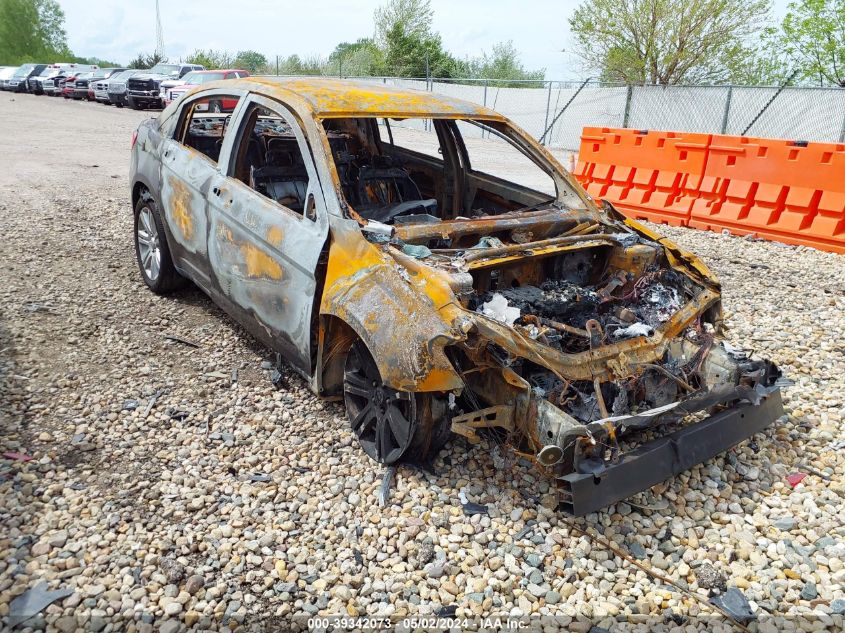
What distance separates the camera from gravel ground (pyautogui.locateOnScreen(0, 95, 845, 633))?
283cm

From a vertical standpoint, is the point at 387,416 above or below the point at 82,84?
below

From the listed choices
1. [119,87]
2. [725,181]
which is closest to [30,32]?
[119,87]

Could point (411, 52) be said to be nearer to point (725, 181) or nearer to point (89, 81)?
point (89, 81)

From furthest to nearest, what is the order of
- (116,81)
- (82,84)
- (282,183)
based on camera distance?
(82,84) < (116,81) < (282,183)

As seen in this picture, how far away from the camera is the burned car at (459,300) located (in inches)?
124

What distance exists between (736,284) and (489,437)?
4264 mm

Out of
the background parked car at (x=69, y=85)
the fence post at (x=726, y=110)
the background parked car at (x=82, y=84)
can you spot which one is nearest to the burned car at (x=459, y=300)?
the fence post at (x=726, y=110)

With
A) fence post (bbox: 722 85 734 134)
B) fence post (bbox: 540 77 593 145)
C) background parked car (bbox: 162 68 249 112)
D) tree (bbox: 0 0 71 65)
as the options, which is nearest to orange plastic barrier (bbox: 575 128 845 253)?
fence post (bbox: 722 85 734 134)

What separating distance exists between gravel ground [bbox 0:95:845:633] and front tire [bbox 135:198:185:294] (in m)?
0.55

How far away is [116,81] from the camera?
95.7 ft

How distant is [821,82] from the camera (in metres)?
24.3

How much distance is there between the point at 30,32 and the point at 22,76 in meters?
49.5

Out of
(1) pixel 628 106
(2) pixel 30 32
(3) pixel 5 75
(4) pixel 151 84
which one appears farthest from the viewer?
(2) pixel 30 32

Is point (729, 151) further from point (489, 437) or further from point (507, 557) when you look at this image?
point (507, 557)
